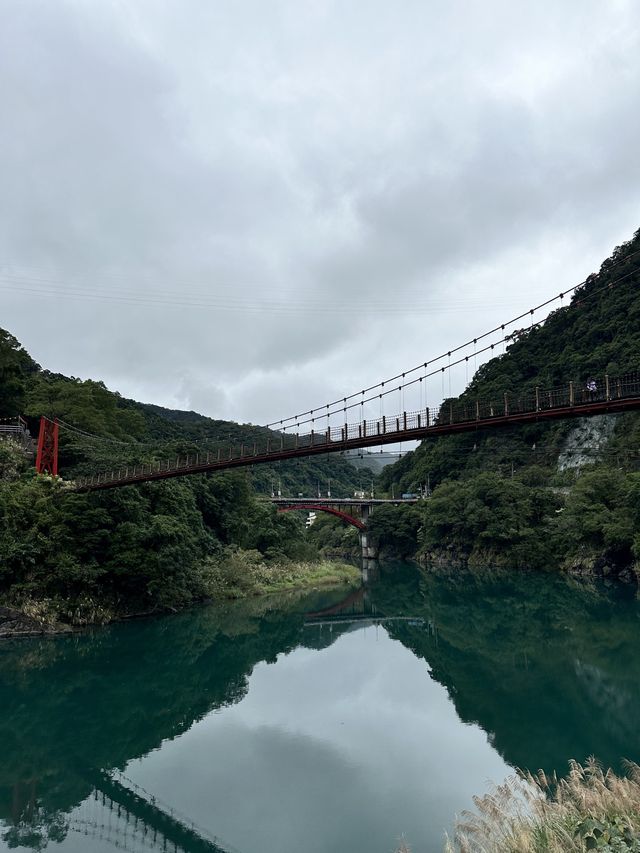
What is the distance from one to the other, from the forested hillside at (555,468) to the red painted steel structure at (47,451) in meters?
28.9

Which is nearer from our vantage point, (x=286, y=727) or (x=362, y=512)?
(x=286, y=727)

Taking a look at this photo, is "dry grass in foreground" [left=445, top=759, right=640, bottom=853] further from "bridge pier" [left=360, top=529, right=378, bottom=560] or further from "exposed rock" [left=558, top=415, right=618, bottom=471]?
"bridge pier" [left=360, top=529, right=378, bottom=560]

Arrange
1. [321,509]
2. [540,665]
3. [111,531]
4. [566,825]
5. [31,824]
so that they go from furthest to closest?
[321,509], [111,531], [540,665], [31,824], [566,825]

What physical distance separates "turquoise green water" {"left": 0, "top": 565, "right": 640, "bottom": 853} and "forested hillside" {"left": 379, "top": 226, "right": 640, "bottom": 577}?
12755mm

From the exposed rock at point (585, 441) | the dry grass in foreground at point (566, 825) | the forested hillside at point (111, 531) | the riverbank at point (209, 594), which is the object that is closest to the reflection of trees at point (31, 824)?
the dry grass in foreground at point (566, 825)

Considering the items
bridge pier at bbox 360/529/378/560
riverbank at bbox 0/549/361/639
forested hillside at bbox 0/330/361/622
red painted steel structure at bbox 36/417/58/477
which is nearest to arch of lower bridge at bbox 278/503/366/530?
bridge pier at bbox 360/529/378/560

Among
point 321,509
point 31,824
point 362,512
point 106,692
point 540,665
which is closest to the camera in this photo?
point 31,824

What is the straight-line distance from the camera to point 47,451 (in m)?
27.4

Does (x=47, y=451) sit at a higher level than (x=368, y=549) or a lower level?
higher

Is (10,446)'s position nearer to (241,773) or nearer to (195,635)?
(195,635)

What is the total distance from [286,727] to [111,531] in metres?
Result: 12.0

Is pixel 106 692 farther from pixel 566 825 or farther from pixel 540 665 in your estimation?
pixel 566 825

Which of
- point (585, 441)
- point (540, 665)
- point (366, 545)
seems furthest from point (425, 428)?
point (366, 545)

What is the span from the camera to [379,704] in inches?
555
